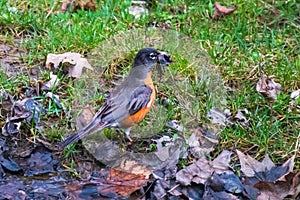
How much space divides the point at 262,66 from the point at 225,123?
0.94 m

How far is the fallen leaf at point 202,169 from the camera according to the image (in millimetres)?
4648

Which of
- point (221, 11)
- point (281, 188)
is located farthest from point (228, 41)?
point (281, 188)

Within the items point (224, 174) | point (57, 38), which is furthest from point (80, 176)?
point (57, 38)

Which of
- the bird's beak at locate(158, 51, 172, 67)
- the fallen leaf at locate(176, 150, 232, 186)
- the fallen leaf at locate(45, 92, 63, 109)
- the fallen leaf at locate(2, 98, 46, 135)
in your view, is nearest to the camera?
the fallen leaf at locate(176, 150, 232, 186)

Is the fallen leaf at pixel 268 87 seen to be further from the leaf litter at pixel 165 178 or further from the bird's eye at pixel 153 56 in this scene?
the bird's eye at pixel 153 56

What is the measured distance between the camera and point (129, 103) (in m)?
4.84

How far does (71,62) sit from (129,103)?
4.15 ft

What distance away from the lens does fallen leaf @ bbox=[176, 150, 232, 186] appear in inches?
183

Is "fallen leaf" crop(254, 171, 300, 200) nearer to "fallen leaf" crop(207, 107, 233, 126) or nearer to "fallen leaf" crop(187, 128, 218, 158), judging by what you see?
"fallen leaf" crop(187, 128, 218, 158)

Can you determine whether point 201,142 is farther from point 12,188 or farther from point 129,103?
point 12,188

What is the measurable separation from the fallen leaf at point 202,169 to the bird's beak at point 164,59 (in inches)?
41.7

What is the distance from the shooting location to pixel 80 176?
4.81 metres

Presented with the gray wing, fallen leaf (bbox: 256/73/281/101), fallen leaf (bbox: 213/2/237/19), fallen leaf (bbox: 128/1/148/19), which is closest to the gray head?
the gray wing

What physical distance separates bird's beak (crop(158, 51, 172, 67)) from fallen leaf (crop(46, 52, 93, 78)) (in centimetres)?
66
